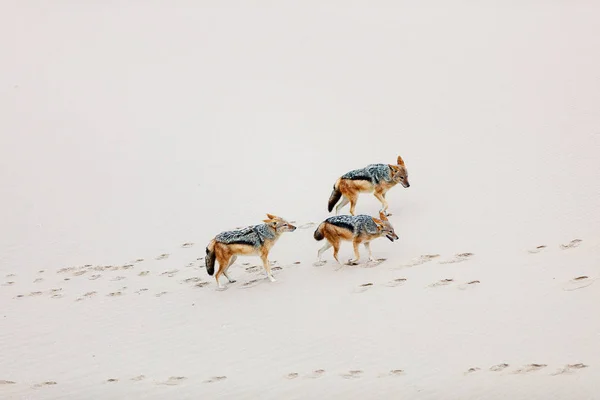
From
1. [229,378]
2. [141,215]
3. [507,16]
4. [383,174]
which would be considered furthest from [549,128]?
[229,378]

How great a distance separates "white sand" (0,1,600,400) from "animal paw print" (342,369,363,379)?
22mm

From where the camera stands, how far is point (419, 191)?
44.9 feet

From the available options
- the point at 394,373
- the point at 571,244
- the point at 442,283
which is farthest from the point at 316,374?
the point at 571,244

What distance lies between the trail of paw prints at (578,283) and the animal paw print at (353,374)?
266 cm

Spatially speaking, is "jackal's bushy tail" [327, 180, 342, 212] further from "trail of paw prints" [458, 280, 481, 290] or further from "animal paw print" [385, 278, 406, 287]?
"trail of paw prints" [458, 280, 481, 290]

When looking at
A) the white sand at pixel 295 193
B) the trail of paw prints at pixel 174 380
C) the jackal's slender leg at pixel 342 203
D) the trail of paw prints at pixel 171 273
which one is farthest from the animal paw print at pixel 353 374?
the jackal's slender leg at pixel 342 203

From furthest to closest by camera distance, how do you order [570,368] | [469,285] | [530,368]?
1. [469,285]
2. [530,368]
3. [570,368]

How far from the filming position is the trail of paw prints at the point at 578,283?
9359 mm

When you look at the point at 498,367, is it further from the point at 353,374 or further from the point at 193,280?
the point at 193,280

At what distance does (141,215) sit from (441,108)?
632cm

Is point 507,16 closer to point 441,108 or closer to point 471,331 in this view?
point 441,108

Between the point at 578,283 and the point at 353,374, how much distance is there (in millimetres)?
2917

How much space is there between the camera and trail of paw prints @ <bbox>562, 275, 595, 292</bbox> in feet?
30.7

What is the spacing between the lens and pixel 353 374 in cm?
855
